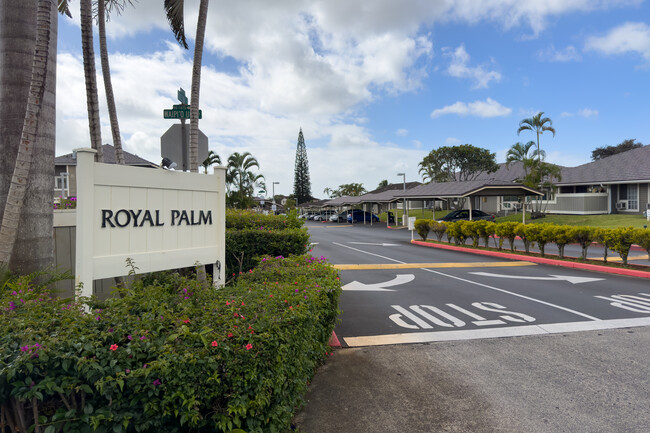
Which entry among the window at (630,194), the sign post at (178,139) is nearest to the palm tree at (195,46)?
the sign post at (178,139)

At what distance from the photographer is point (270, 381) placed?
270 cm

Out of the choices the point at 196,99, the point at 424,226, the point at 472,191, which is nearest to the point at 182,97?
the point at 196,99

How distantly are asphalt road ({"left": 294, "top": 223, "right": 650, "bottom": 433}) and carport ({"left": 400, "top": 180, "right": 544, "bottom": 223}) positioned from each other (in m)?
17.8

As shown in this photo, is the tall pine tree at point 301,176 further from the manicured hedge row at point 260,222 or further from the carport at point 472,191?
the manicured hedge row at point 260,222

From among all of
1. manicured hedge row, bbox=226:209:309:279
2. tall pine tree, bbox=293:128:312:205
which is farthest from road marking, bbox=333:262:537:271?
tall pine tree, bbox=293:128:312:205

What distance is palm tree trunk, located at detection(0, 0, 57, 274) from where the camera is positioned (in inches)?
168

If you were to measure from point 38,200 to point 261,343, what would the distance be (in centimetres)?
351

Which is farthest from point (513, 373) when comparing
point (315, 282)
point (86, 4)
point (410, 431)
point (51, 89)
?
point (86, 4)

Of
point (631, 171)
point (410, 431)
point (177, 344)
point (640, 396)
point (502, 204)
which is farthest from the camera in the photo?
point (502, 204)

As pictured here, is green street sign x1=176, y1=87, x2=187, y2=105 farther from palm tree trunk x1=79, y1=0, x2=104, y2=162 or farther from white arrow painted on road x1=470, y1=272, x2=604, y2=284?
white arrow painted on road x1=470, y1=272, x2=604, y2=284

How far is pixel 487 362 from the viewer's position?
16.8 feet

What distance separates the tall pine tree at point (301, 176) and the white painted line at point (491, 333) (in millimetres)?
89227

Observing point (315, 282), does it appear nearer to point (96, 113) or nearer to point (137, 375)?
point (137, 375)

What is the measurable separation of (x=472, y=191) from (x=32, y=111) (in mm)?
26929
